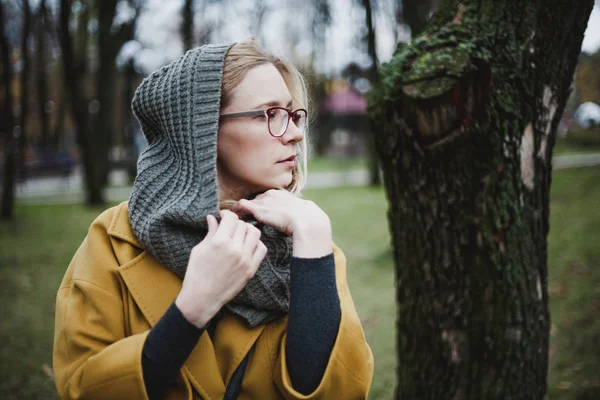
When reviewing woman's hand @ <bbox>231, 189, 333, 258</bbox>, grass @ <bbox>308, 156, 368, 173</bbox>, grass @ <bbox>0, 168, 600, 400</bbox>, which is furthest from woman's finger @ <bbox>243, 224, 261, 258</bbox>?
grass @ <bbox>308, 156, 368, 173</bbox>

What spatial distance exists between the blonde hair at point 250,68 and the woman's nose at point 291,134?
21 centimetres

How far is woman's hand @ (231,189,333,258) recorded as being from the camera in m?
1.41

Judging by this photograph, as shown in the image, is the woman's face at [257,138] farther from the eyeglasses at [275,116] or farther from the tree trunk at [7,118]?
the tree trunk at [7,118]

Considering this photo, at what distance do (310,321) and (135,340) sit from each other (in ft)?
1.70

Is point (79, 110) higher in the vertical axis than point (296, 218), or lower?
higher

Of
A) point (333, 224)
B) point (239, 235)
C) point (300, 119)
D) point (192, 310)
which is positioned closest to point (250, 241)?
point (239, 235)

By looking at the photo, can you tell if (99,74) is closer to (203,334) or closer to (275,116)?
(275,116)

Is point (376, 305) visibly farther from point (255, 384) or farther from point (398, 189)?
point (255, 384)

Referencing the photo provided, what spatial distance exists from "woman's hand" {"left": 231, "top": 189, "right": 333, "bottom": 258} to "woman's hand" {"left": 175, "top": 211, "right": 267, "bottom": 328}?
136mm

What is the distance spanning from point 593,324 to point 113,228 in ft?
15.7

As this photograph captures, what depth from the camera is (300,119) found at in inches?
68.9

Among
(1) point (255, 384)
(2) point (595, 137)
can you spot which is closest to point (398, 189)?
(1) point (255, 384)

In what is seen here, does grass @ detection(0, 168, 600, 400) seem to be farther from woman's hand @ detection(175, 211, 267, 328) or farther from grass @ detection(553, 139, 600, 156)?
grass @ detection(553, 139, 600, 156)

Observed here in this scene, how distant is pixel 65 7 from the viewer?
930 centimetres
